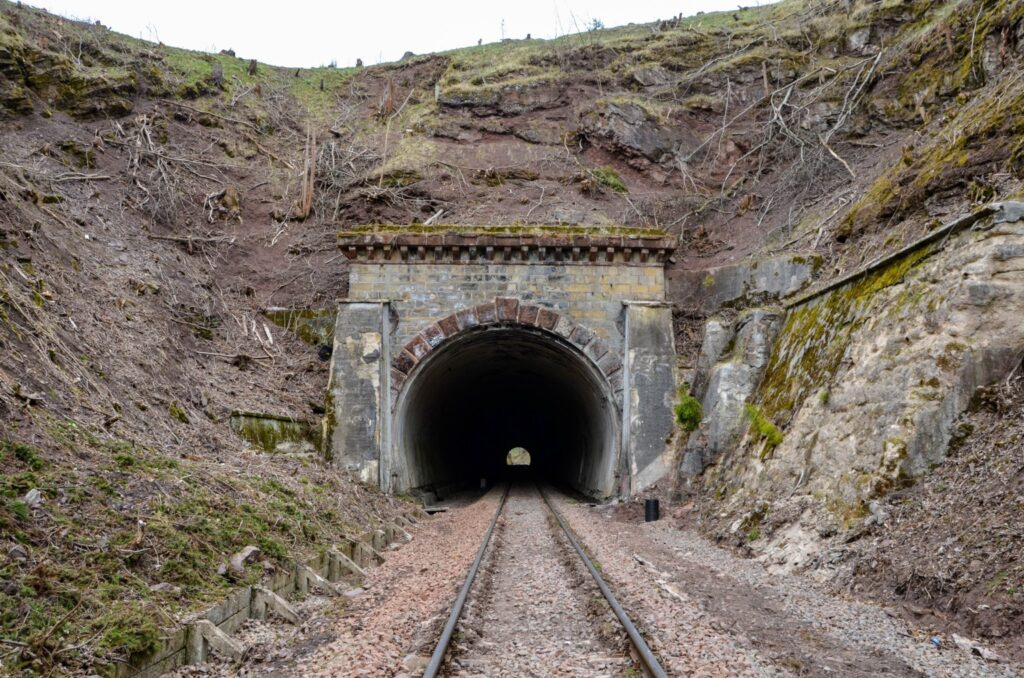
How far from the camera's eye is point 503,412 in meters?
31.5

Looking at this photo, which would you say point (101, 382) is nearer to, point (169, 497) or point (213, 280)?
point (169, 497)

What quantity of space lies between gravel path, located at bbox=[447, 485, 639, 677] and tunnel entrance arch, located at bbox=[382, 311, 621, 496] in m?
7.35

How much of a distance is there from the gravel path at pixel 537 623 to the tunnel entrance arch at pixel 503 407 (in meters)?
7.35

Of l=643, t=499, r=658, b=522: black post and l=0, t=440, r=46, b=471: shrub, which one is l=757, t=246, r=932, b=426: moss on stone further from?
l=0, t=440, r=46, b=471: shrub

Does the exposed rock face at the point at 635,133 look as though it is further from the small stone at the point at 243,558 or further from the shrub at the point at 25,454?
the shrub at the point at 25,454

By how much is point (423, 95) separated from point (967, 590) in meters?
27.9

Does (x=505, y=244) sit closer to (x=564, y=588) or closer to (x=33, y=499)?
(x=564, y=588)

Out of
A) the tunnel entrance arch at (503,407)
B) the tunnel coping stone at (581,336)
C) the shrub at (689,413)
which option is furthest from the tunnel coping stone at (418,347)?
the shrub at (689,413)

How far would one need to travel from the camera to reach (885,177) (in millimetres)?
14156

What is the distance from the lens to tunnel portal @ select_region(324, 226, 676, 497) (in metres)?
16.0

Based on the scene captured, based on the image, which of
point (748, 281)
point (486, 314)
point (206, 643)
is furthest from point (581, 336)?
point (206, 643)

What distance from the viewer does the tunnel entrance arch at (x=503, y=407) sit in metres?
16.9

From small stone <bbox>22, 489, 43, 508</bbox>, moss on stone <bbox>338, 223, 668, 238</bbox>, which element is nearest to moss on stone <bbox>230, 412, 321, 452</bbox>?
moss on stone <bbox>338, 223, 668, 238</bbox>

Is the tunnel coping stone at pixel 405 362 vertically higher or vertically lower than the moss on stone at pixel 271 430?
higher
